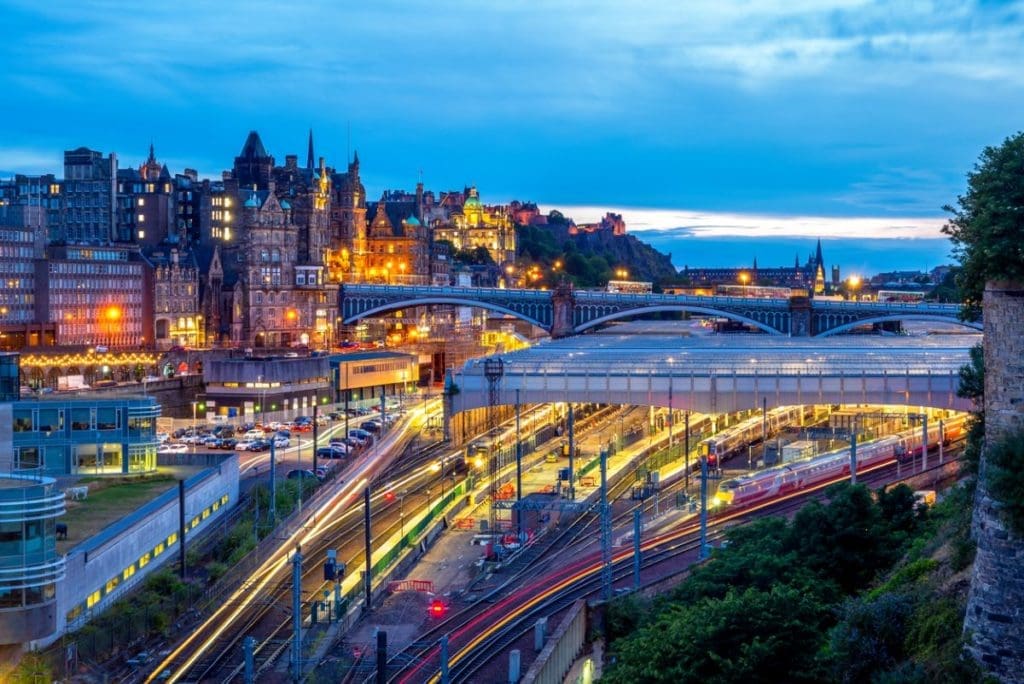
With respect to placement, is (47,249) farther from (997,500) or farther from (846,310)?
(997,500)

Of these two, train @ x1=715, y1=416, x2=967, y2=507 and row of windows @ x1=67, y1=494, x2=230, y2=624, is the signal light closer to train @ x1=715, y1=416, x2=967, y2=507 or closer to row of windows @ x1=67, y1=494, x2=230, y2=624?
row of windows @ x1=67, y1=494, x2=230, y2=624

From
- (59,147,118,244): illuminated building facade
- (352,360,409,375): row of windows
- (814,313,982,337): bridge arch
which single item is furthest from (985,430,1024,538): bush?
(59,147,118,244): illuminated building facade

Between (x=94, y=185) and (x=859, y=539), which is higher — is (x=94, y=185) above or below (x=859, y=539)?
above

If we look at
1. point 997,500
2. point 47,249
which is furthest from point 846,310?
point 997,500

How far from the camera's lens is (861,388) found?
200ft

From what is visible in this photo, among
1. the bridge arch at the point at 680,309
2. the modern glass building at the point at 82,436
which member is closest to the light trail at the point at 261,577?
the modern glass building at the point at 82,436

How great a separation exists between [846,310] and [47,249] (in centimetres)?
6892

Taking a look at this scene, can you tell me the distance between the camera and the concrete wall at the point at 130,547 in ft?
121

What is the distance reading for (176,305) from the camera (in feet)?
416

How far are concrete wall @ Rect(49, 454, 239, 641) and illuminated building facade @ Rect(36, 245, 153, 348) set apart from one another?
6347 cm

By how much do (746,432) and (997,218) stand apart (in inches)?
1770

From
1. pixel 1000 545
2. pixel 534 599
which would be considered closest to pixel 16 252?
pixel 534 599

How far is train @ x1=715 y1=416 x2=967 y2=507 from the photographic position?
5188 centimetres

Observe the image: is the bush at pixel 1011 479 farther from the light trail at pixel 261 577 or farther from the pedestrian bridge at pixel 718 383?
the pedestrian bridge at pixel 718 383
